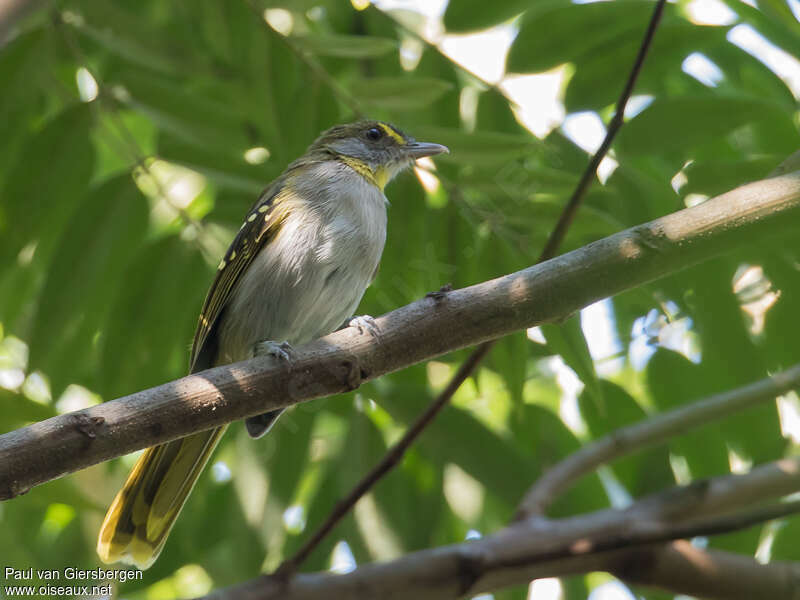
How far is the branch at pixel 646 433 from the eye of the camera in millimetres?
3822

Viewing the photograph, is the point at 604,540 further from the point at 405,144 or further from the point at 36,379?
the point at 36,379

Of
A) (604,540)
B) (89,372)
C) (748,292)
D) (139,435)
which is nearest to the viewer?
(139,435)

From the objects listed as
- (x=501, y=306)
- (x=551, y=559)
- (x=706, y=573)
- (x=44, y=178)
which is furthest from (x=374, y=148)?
(x=706, y=573)

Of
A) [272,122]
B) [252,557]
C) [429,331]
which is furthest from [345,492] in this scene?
[272,122]

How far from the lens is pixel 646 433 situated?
159 inches

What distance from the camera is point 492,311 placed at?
9.75 ft

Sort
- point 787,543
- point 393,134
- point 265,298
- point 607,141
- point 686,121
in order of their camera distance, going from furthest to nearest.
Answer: point 393,134 < point 265,298 < point 787,543 < point 686,121 < point 607,141

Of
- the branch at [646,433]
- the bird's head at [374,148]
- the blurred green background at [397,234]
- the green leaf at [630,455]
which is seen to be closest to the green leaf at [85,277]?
the blurred green background at [397,234]

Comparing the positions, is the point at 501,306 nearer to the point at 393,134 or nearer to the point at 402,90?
the point at 402,90

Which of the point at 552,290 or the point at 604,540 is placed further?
the point at 604,540

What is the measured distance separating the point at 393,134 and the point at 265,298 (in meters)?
1.51

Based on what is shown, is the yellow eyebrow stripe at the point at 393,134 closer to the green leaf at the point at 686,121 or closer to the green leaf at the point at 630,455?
the green leaf at the point at 686,121

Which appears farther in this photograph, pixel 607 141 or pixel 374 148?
pixel 374 148

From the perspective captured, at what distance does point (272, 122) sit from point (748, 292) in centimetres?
250
